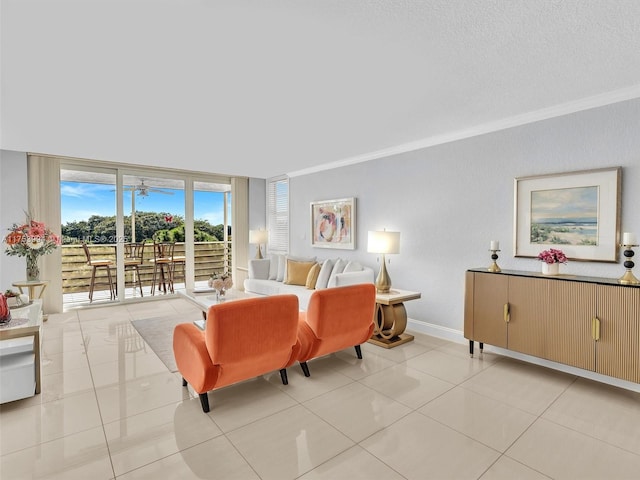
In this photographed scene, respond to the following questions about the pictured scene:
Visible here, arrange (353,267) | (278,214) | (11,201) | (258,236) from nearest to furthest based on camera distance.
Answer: (11,201) → (353,267) → (258,236) → (278,214)

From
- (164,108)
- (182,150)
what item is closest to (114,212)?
(182,150)

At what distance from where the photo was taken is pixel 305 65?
241cm

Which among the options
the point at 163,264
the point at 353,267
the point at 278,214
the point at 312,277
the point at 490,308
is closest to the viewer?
the point at 490,308

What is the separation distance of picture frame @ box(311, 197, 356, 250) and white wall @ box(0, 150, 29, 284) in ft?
14.6

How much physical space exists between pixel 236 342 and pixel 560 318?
2.74 m

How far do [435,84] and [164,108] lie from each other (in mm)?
2514

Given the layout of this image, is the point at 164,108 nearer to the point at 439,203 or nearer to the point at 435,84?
the point at 435,84

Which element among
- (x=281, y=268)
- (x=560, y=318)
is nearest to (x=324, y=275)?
(x=281, y=268)

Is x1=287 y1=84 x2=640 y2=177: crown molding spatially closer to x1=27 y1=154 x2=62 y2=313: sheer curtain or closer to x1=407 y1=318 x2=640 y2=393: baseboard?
x1=407 y1=318 x2=640 y2=393: baseboard

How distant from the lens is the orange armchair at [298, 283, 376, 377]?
2955 mm

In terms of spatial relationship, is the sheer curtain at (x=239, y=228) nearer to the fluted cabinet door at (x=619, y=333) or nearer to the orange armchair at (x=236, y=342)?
the orange armchair at (x=236, y=342)

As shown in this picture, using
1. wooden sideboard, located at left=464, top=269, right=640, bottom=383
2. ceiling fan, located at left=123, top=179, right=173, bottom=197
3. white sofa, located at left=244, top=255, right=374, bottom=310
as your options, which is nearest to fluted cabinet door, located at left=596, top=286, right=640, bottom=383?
wooden sideboard, located at left=464, top=269, right=640, bottom=383

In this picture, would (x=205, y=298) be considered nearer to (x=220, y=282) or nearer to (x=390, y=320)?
(x=220, y=282)

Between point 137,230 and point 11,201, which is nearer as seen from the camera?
point 11,201
